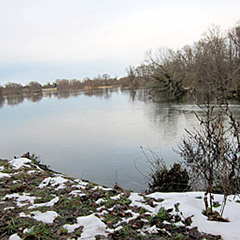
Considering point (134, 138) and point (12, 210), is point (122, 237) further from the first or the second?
point (134, 138)

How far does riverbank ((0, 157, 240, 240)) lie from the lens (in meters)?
2.60

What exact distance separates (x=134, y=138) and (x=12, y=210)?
22.1 feet

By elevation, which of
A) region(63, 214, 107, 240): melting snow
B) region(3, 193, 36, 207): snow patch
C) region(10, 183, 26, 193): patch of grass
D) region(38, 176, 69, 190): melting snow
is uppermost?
region(63, 214, 107, 240): melting snow

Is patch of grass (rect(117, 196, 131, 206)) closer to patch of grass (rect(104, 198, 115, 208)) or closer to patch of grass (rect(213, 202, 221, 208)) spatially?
patch of grass (rect(104, 198, 115, 208))

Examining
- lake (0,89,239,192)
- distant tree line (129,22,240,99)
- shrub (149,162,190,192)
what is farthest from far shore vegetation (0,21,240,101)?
shrub (149,162,190,192)

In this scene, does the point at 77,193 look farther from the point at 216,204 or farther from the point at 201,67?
the point at 201,67

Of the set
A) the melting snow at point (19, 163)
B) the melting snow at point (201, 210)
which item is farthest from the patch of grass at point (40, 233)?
the melting snow at point (19, 163)

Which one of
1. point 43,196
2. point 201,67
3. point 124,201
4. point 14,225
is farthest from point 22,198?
point 201,67

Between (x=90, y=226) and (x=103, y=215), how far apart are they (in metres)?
0.30

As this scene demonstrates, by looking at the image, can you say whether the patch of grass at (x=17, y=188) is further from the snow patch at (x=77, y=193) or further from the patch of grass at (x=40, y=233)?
the patch of grass at (x=40, y=233)

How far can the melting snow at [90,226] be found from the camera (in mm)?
2631

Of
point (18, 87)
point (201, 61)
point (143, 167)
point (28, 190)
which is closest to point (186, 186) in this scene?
point (143, 167)

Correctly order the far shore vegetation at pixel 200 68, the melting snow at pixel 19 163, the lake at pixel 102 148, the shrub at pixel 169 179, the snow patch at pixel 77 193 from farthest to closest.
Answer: the far shore vegetation at pixel 200 68
the lake at pixel 102 148
the melting snow at pixel 19 163
the shrub at pixel 169 179
the snow patch at pixel 77 193

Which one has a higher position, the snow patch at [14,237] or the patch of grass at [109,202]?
the snow patch at [14,237]
